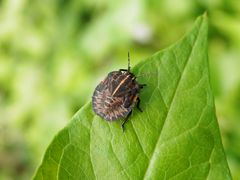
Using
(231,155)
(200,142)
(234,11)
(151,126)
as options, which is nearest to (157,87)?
(151,126)

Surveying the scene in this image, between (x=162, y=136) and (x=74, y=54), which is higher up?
(x=74, y=54)

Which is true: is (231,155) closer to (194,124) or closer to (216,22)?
(216,22)

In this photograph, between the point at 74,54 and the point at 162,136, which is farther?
the point at 74,54

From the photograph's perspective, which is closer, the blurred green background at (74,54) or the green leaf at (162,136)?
the green leaf at (162,136)
